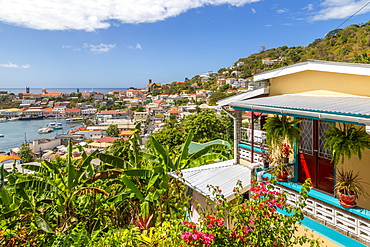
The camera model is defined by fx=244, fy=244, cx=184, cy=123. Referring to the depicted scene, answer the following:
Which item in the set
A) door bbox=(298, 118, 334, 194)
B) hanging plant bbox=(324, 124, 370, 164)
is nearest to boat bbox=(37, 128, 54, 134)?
door bbox=(298, 118, 334, 194)

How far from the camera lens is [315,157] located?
634cm

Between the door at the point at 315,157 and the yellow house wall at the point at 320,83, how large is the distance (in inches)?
37.9

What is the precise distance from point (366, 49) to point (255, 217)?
67172mm

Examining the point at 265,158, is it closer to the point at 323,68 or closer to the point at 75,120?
the point at 323,68

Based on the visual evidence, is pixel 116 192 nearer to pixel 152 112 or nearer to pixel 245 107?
pixel 245 107

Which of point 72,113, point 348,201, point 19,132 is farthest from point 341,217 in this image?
point 72,113

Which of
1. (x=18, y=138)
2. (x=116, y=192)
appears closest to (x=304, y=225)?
(x=116, y=192)

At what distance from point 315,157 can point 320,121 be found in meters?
0.95

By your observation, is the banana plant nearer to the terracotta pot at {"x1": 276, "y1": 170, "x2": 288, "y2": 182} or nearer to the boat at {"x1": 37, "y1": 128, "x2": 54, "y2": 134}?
the terracotta pot at {"x1": 276, "y1": 170, "x2": 288, "y2": 182}

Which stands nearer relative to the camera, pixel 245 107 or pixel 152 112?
pixel 245 107

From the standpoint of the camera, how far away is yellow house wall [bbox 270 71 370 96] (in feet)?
18.9

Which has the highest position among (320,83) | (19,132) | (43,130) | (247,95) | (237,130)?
(320,83)

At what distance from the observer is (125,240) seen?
3896 mm

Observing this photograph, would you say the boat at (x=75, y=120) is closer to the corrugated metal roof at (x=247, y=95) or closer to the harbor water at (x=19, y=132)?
the harbor water at (x=19, y=132)
